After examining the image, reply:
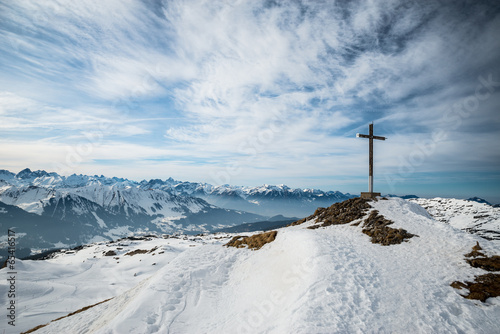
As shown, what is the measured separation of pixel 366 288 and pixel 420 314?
2007mm

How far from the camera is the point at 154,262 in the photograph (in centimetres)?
4281

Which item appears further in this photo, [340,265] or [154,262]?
[154,262]

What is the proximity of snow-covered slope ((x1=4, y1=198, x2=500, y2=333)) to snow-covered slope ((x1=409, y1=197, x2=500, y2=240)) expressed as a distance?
70057mm

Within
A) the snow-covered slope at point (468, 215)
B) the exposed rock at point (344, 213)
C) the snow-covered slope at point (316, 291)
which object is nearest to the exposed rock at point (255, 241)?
the snow-covered slope at point (316, 291)

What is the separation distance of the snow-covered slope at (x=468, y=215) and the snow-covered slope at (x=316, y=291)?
70057 millimetres

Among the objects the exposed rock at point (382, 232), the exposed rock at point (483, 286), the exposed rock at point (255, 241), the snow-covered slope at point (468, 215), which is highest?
the exposed rock at point (382, 232)

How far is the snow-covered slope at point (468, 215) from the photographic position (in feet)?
213

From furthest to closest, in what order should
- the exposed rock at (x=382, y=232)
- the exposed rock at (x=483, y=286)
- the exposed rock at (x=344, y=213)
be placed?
the exposed rock at (x=344, y=213) < the exposed rock at (x=382, y=232) < the exposed rock at (x=483, y=286)

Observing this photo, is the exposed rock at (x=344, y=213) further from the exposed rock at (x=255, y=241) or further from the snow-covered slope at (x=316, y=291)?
the exposed rock at (x=255, y=241)

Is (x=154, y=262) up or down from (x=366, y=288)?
down

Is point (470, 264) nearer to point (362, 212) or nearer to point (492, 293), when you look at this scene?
point (492, 293)

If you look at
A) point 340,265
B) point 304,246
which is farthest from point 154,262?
point 340,265

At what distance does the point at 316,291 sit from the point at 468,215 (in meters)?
101

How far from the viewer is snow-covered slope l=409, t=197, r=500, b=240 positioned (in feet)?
213
